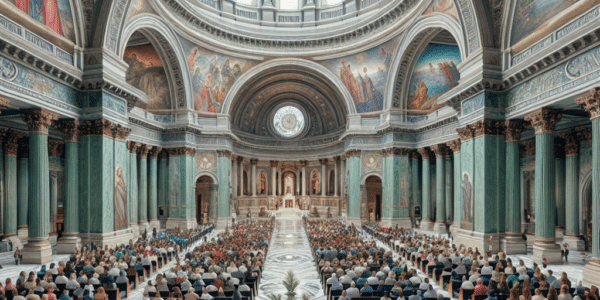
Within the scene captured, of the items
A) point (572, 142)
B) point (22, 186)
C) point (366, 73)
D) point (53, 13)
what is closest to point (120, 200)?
point (22, 186)

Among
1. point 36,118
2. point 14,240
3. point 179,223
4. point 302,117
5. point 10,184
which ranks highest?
point 302,117

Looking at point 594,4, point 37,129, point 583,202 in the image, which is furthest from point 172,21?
point 583,202

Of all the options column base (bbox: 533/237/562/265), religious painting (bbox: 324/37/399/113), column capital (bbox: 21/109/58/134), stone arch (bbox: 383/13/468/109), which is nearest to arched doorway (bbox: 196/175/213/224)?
religious painting (bbox: 324/37/399/113)

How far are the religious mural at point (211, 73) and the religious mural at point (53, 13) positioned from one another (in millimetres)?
12487

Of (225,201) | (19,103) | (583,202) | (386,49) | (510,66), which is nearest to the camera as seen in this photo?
(19,103)

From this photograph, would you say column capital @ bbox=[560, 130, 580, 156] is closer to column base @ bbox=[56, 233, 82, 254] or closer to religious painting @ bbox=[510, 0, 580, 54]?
religious painting @ bbox=[510, 0, 580, 54]

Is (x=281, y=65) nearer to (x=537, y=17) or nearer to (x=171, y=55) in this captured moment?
(x=171, y=55)

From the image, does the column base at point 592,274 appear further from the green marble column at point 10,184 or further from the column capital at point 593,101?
the green marble column at point 10,184

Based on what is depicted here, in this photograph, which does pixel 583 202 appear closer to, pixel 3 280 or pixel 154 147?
pixel 3 280

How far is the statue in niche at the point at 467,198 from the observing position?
18.4 m

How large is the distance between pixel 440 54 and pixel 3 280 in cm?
2854

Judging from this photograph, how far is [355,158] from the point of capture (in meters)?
33.7

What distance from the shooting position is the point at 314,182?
48312 millimetres

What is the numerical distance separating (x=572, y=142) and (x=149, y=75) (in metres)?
28.5
